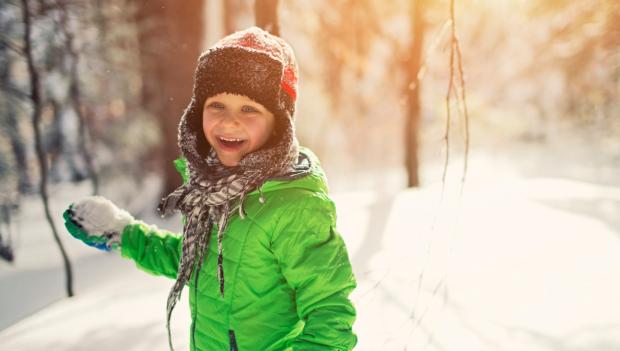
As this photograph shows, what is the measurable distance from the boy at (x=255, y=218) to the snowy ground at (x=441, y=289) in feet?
2.17

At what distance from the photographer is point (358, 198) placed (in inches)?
291

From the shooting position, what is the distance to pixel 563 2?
17.5 feet

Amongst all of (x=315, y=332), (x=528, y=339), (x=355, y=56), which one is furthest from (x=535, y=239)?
(x=355, y=56)

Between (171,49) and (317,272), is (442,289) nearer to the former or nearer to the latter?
(317,272)

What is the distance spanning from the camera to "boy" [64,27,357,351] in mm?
1311

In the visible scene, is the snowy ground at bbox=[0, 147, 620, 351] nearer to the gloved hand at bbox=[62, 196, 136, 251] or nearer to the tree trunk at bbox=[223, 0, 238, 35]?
the gloved hand at bbox=[62, 196, 136, 251]

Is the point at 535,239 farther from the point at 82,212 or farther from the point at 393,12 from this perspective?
the point at 393,12

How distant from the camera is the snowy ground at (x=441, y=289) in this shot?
2.37 metres

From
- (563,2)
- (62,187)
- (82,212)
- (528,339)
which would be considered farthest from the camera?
(62,187)

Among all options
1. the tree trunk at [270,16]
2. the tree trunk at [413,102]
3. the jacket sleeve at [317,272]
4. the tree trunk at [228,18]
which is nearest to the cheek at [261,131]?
the jacket sleeve at [317,272]

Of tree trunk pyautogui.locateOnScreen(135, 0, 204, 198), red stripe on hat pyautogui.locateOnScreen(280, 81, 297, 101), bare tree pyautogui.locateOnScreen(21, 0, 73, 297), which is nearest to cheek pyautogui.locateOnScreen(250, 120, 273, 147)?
red stripe on hat pyautogui.locateOnScreen(280, 81, 297, 101)

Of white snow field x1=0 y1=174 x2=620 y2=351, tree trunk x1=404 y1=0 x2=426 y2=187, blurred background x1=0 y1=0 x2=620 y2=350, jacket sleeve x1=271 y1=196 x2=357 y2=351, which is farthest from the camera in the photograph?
tree trunk x1=404 y1=0 x2=426 y2=187

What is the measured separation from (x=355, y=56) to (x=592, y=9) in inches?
153

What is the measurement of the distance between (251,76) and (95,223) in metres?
0.90
